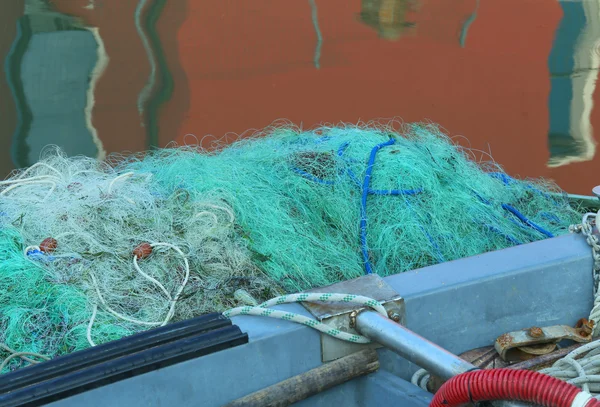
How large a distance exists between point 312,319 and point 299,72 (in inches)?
139

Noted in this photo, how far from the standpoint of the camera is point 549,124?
6.07 metres

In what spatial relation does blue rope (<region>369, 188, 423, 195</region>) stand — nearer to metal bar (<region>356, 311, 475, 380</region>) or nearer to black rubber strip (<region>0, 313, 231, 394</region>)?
metal bar (<region>356, 311, 475, 380</region>)

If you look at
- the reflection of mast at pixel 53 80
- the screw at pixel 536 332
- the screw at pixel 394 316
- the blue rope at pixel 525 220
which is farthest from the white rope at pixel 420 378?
the reflection of mast at pixel 53 80

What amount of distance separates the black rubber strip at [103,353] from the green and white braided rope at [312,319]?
0.09m

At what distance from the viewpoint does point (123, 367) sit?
1.93 meters

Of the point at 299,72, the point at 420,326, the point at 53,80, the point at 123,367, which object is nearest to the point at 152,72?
the point at 53,80

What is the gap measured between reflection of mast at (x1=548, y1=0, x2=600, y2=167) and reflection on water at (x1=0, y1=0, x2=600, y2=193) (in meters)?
0.01

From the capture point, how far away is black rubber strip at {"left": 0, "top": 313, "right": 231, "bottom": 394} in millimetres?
1949

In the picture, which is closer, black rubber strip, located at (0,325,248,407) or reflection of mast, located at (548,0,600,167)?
black rubber strip, located at (0,325,248,407)

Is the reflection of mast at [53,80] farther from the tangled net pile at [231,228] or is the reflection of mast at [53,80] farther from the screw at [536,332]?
the screw at [536,332]

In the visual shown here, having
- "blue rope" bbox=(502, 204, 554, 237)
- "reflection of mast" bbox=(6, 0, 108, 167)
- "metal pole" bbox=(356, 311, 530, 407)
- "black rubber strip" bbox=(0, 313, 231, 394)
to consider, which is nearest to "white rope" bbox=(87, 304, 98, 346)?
"black rubber strip" bbox=(0, 313, 231, 394)

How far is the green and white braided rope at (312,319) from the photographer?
2.16 metres

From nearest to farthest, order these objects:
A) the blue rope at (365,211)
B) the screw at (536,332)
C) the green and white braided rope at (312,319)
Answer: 1. the green and white braided rope at (312,319)
2. the screw at (536,332)
3. the blue rope at (365,211)

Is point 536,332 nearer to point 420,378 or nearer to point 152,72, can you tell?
point 420,378
